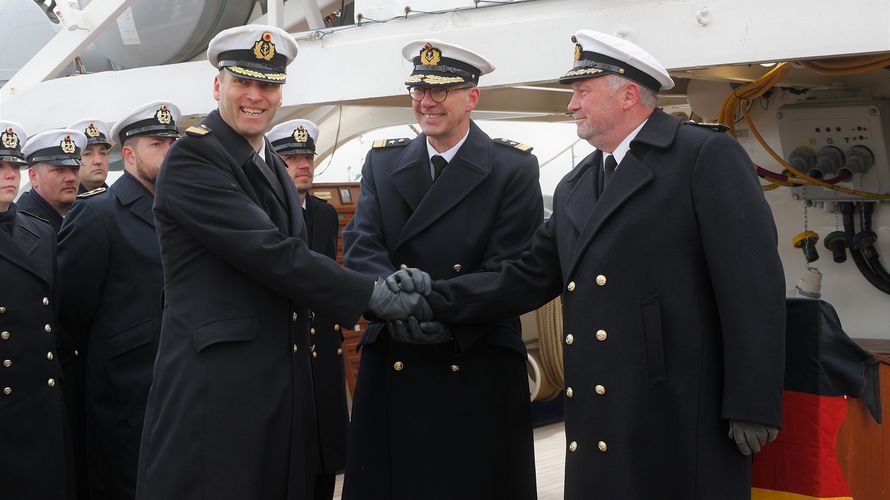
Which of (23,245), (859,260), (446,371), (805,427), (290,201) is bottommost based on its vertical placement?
(805,427)

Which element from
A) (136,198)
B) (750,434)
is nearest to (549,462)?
(136,198)

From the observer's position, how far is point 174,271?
270 centimetres

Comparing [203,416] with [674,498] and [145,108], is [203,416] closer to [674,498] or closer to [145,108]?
[674,498]

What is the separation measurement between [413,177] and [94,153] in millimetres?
2228

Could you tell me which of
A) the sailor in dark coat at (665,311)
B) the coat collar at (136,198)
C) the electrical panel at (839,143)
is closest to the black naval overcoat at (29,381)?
the coat collar at (136,198)

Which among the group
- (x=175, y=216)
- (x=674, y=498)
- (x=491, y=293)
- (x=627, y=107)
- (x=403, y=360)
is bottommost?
(x=674, y=498)

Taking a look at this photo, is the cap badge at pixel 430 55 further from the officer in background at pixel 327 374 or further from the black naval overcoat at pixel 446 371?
the officer in background at pixel 327 374

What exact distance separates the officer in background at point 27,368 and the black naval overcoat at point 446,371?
1019mm

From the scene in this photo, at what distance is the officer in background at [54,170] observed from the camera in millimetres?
4475

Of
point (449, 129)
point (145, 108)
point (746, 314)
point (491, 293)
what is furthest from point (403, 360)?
point (145, 108)

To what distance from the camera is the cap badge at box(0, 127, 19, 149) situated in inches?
148

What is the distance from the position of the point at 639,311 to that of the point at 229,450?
1054 millimetres

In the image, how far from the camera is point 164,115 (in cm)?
397

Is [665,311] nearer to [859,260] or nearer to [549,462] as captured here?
[859,260]
